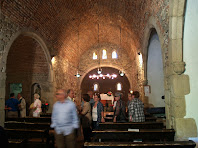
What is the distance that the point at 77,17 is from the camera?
11.5m

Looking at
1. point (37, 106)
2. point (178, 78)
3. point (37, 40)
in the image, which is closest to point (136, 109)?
point (178, 78)

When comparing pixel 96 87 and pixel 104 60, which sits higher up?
pixel 104 60

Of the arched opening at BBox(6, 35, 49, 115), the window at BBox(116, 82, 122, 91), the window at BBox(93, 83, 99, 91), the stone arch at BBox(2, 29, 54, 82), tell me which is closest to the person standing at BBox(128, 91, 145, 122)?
the stone arch at BBox(2, 29, 54, 82)

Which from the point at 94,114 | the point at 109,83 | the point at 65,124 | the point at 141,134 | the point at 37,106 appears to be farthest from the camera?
the point at 109,83

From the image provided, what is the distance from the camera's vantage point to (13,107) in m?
8.24

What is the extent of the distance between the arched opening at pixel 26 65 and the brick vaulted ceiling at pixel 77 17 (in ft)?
2.96

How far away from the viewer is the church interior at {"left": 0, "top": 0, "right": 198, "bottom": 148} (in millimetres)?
4430

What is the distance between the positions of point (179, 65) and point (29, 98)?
413 inches

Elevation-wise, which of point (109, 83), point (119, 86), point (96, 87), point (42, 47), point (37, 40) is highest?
point (37, 40)

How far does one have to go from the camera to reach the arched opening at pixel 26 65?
1026cm

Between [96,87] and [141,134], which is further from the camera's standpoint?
[96,87]

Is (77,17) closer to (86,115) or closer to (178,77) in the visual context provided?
(86,115)

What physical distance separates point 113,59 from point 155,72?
9.97 m

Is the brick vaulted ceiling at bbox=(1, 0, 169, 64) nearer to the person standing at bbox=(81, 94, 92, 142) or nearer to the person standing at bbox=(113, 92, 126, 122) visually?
the person standing at bbox=(113, 92, 126, 122)
